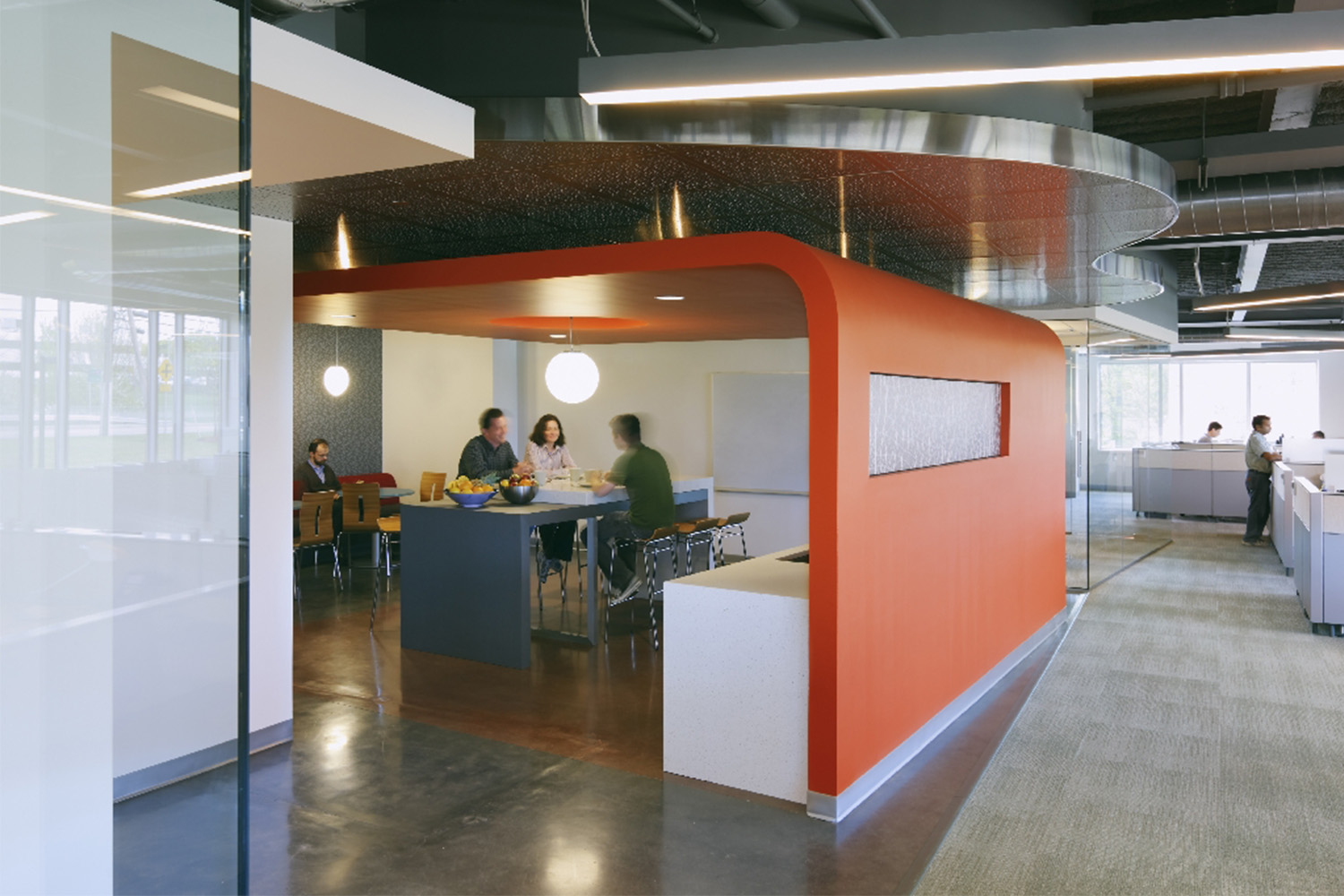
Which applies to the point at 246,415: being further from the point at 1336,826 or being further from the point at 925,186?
the point at 1336,826

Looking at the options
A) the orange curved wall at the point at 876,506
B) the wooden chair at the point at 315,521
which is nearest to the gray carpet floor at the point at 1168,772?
the orange curved wall at the point at 876,506

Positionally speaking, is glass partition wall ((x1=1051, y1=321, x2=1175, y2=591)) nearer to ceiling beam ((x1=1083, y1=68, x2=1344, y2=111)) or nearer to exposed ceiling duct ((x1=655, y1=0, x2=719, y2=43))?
ceiling beam ((x1=1083, y1=68, x2=1344, y2=111))

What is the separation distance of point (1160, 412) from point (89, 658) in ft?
40.9

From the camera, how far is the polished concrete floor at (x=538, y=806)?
3195 mm

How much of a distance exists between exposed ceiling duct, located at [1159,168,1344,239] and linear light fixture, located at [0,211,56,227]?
16.9ft

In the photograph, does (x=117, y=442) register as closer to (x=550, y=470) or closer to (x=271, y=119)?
(x=271, y=119)

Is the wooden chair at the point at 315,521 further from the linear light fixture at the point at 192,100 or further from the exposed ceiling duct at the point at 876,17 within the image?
the linear light fixture at the point at 192,100

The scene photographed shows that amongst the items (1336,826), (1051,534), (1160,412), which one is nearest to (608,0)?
(1336,826)

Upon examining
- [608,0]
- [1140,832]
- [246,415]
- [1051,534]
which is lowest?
[1140,832]

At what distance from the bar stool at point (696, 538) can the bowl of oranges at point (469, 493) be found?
1272 mm

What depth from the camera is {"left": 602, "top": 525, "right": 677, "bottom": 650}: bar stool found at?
20.8ft

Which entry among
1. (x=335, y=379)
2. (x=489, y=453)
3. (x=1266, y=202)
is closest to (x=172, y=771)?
(x=1266, y=202)

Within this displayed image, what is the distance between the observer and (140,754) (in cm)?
154

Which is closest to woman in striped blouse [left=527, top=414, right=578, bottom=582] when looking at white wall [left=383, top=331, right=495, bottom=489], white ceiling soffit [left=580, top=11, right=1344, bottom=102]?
white wall [left=383, top=331, right=495, bottom=489]
